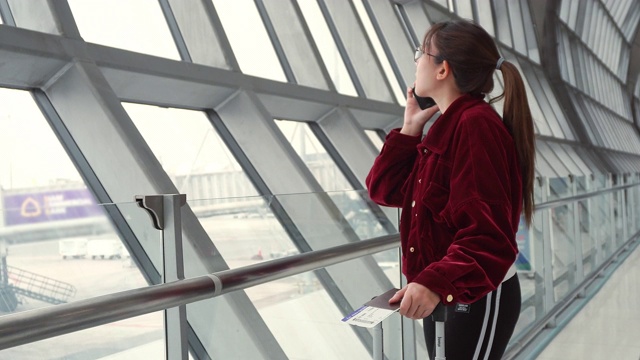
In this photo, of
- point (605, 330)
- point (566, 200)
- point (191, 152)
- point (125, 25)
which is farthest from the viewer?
point (566, 200)

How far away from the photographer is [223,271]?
5.93ft

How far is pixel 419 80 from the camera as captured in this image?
1820 millimetres

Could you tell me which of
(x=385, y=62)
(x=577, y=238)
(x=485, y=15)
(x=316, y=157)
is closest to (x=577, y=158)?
(x=485, y=15)

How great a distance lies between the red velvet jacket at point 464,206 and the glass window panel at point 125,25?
363 centimetres

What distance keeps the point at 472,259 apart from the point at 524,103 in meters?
0.49

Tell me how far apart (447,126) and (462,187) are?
20 cm

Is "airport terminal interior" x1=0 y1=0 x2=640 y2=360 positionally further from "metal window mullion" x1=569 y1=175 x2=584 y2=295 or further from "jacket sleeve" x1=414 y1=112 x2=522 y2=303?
"jacket sleeve" x1=414 y1=112 x2=522 y2=303

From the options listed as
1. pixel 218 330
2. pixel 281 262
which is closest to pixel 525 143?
pixel 281 262

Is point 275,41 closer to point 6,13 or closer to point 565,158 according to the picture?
point 6,13

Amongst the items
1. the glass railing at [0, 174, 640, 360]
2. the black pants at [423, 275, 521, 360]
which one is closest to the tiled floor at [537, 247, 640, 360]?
the glass railing at [0, 174, 640, 360]

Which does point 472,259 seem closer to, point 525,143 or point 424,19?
point 525,143

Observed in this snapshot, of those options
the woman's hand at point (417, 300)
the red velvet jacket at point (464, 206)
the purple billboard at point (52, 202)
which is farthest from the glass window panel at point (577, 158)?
the woman's hand at point (417, 300)

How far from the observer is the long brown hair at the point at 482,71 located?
1.72 metres

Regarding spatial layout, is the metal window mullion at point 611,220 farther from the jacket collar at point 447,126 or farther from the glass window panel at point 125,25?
the jacket collar at point 447,126
